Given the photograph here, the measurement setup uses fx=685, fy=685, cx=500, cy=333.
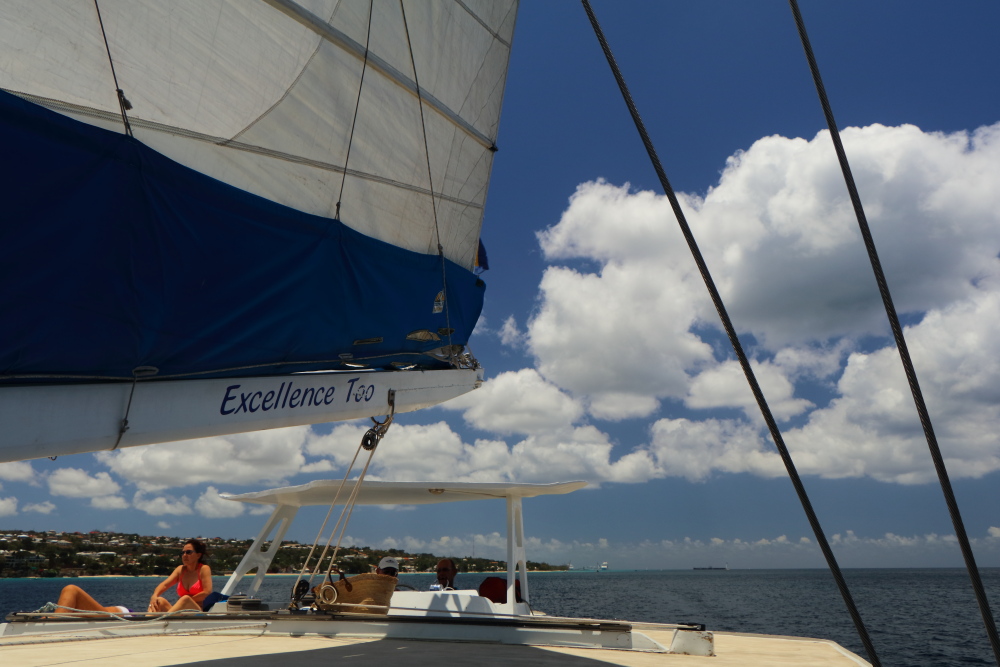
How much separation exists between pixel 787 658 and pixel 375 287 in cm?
443

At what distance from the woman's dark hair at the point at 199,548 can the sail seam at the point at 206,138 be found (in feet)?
15.8

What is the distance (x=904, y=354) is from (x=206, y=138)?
3.87 m

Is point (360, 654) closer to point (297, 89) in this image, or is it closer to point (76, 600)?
point (297, 89)

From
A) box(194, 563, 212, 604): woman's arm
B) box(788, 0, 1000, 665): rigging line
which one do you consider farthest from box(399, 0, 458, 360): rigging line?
box(194, 563, 212, 604): woman's arm

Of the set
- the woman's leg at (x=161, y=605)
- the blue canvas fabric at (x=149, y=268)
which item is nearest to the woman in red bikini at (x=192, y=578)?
the woman's leg at (x=161, y=605)

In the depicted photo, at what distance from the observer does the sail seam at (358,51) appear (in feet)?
15.1

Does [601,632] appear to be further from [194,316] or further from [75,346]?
[75,346]

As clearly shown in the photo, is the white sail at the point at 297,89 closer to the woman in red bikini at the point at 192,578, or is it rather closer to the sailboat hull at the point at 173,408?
the sailboat hull at the point at 173,408

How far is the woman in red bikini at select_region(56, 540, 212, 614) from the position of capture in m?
7.41

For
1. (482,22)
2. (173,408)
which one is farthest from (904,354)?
(482,22)

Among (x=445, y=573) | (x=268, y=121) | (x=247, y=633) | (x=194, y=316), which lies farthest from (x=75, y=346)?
(x=445, y=573)

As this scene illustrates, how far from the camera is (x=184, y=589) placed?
7.92 metres

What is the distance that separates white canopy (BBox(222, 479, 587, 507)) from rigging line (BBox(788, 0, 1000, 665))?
20.1 feet

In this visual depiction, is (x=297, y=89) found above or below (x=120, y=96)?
above
